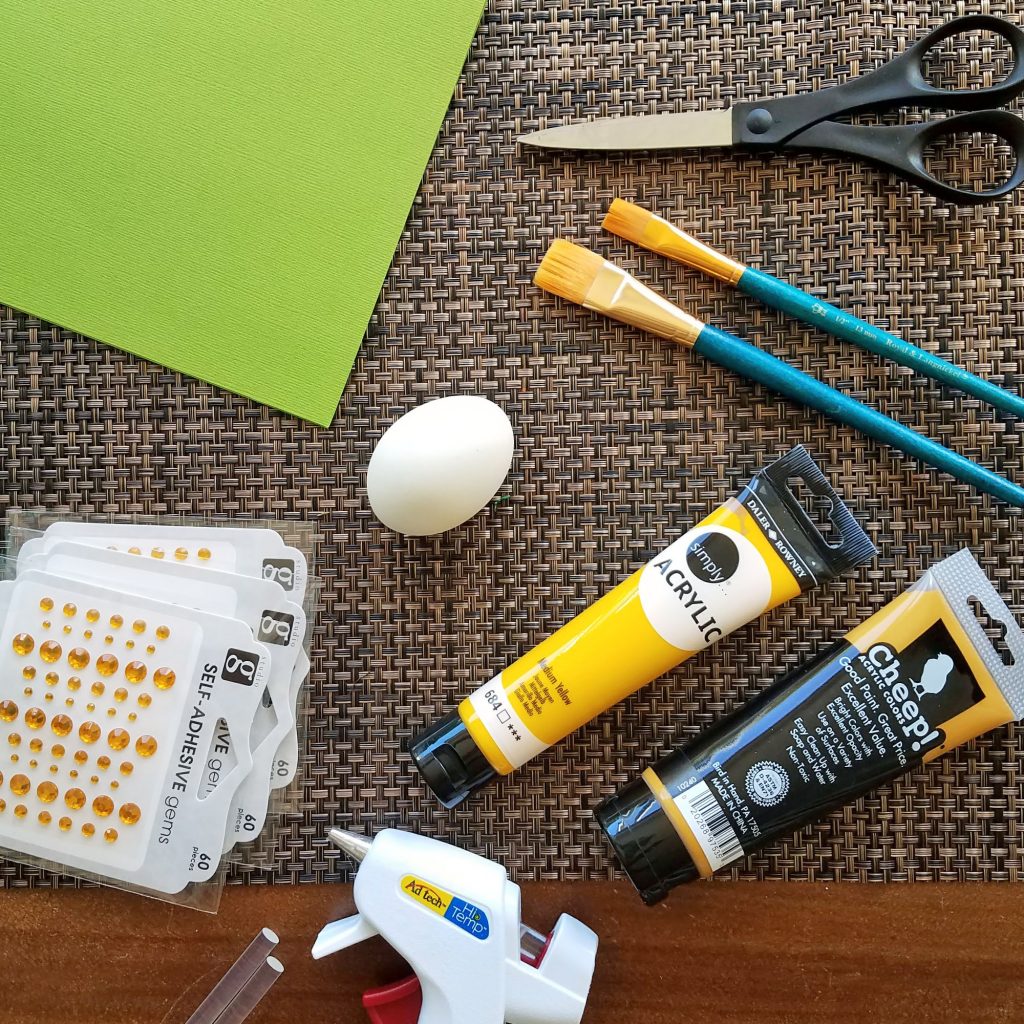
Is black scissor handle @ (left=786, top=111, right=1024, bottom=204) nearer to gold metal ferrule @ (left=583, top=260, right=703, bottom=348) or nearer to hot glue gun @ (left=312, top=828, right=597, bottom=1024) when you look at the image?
gold metal ferrule @ (left=583, top=260, right=703, bottom=348)

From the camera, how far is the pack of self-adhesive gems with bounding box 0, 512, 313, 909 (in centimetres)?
49

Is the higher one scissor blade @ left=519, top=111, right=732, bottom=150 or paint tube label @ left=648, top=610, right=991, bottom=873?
scissor blade @ left=519, top=111, right=732, bottom=150

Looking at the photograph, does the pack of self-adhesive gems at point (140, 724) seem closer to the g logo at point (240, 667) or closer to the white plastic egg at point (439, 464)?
the g logo at point (240, 667)

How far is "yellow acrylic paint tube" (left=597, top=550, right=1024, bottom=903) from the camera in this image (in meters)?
0.45

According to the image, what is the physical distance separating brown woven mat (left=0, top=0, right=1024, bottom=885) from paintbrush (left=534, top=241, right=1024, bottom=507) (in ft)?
0.06

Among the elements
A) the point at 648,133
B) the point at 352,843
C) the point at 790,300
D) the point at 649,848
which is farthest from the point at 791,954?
the point at 648,133

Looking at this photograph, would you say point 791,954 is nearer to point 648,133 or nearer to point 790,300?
point 790,300

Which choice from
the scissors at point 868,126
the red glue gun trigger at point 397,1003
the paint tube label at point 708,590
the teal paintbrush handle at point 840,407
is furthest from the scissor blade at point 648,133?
the red glue gun trigger at point 397,1003

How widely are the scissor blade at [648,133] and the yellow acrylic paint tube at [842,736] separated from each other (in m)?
0.27

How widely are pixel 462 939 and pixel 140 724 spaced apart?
21 centimetres

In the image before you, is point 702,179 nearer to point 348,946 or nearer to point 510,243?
point 510,243

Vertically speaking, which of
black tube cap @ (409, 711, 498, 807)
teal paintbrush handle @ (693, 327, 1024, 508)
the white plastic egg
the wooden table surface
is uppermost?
teal paintbrush handle @ (693, 327, 1024, 508)

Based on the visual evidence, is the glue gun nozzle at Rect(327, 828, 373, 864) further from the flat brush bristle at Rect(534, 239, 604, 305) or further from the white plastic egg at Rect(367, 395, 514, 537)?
the flat brush bristle at Rect(534, 239, 604, 305)

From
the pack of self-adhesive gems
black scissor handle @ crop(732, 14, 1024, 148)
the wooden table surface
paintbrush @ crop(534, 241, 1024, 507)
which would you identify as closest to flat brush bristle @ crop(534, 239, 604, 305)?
paintbrush @ crop(534, 241, 1024, 507)
